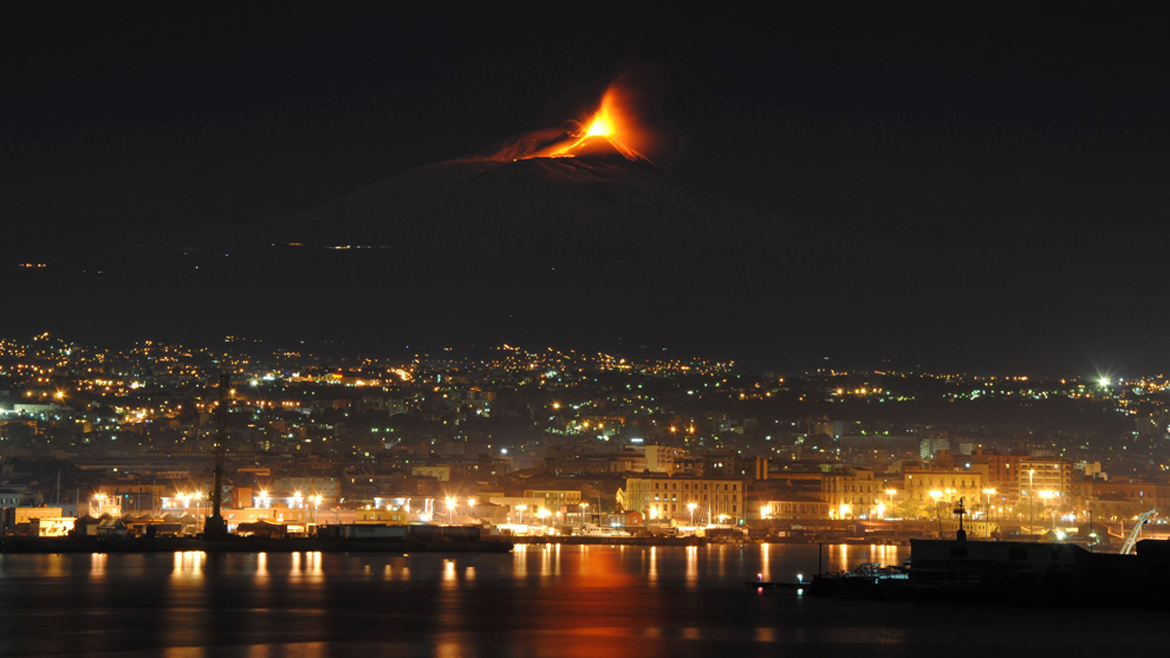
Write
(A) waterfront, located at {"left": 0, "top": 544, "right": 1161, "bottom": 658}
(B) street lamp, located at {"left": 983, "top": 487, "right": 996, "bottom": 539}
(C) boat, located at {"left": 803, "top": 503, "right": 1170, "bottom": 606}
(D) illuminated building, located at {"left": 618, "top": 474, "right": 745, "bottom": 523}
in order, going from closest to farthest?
1. (A) waterfront, located at {"left": 0, "top": 544, "right": 1161, "bottom": 658}
2. (C) boat, located at {"left": 803, "top": 503, "right": 1170, "bottom": 606}
3. (B) street lamp, located at {"left": 983, "top": 487, "right": 996, "bottom": 539}
4. (D) illuminated building, located at {"left": 618, "top": 474, "right": 745, "bottom": 523}

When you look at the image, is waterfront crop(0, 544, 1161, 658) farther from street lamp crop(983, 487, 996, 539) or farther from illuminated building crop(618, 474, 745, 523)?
illuminated building crop(618, 474, 745, 523)

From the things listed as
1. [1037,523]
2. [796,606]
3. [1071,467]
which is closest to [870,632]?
[796,606]

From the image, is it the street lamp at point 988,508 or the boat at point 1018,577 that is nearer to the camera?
the boat at point 1018,577

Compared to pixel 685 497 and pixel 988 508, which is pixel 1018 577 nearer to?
pixel 988 508

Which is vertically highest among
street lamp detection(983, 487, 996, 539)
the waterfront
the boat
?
street lamp detection(983, 487, 996, 539)

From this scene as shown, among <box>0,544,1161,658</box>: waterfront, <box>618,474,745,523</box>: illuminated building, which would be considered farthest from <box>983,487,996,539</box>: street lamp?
<box>0,544,1161,658</box>: waterfront

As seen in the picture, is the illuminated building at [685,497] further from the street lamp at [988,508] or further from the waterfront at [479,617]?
the waterfront at [479,617]

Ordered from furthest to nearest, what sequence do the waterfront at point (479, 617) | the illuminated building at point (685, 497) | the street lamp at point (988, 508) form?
1. the illuminated building at point (685, 497)
2. the street lamp at point (988, 508)
3. the waterfront at point (479, 617)

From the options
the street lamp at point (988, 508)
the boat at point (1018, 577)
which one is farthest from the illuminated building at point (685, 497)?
the boat at point (1018, 577)
